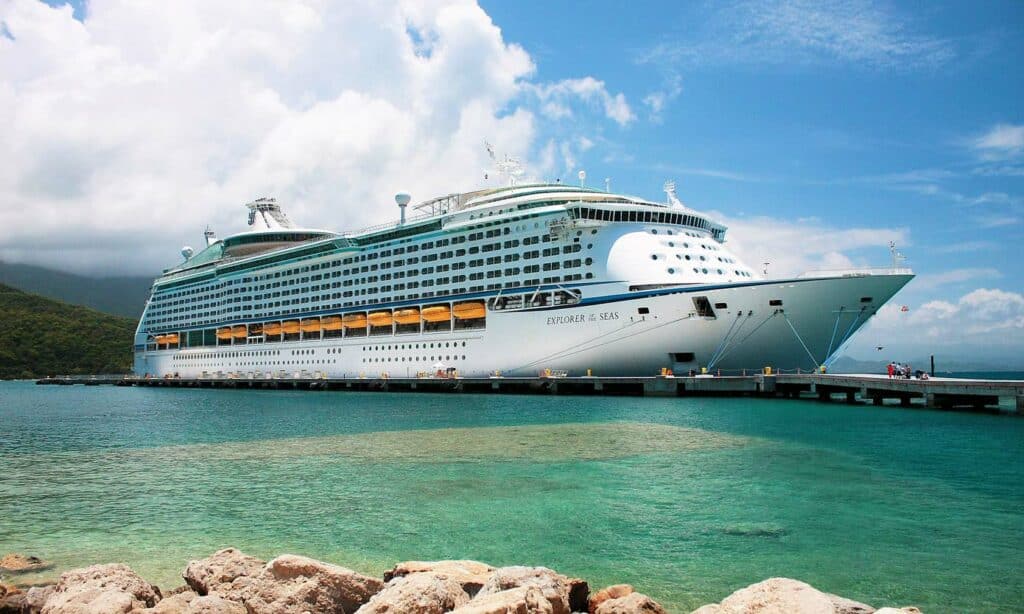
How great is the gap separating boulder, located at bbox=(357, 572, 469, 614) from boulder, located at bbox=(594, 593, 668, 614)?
129 cm

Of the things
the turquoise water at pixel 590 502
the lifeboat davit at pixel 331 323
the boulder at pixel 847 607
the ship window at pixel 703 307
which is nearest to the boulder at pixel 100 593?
the turquoise water at pixel 590 502

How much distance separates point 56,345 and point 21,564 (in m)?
138

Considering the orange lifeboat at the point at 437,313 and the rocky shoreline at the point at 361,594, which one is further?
the orange lifeboat at the point at 437,313

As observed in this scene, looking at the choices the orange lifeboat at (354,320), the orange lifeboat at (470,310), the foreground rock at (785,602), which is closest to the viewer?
the foreground rock at (785,602)

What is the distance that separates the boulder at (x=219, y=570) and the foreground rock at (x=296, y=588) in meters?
0.01

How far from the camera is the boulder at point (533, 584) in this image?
19.9 ft

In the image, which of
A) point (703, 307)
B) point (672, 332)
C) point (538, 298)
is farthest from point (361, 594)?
point (538, 298)

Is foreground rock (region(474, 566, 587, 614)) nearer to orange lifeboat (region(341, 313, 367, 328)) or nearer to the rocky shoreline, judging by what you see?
the rocky shoreline

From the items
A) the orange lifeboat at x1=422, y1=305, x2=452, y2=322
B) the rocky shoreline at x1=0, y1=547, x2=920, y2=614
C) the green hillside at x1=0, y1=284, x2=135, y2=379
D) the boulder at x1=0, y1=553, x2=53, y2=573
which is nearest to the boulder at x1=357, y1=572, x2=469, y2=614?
the rocky shoreline at x1=0, y1=547, x2=920, y2=614

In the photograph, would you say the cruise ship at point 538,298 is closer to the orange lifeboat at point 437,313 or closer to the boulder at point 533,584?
the orange lifeboat at point 437,313

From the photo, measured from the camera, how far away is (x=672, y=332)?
111ft

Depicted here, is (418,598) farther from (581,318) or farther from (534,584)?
(581,318)

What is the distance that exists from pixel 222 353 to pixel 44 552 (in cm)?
6098

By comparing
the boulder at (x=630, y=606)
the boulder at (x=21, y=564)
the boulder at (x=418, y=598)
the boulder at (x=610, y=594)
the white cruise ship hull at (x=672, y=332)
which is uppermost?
the white cruise ship hull at (x=672, y=332)
